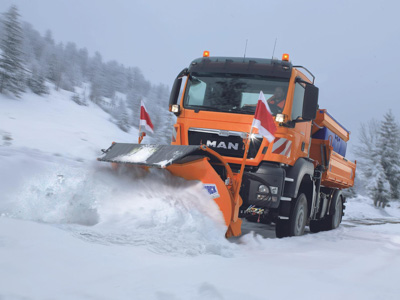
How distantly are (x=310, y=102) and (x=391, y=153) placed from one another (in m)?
34.2

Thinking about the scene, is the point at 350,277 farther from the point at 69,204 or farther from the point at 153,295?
the point at 69,204

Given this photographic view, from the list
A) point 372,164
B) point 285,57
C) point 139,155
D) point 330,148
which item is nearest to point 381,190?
point 372,164

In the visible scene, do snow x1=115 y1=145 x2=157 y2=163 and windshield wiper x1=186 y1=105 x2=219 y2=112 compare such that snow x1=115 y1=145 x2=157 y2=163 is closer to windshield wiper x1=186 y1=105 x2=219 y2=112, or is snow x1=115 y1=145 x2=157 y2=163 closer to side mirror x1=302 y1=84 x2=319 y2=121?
windshield wiper x1=186 y1=105 x2=219 y2=112

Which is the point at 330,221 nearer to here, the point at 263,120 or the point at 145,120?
the point at 145,120

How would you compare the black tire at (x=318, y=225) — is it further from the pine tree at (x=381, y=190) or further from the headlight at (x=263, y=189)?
the pine tree at (x=381, y=190)

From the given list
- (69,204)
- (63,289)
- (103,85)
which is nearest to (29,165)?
(69,204)

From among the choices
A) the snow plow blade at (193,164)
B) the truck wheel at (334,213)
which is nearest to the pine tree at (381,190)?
the truck wheel at (334,213)

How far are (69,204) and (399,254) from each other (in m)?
4.27

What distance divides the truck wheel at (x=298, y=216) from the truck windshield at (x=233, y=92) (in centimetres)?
157

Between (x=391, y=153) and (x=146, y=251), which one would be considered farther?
(x=391, y=153)

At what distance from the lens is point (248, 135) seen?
5520 mm

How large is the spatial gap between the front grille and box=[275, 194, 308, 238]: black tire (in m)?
1.25

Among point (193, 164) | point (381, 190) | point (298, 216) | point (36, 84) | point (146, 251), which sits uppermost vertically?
point (36, 84)

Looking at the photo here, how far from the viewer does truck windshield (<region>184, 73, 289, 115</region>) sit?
6383mm
